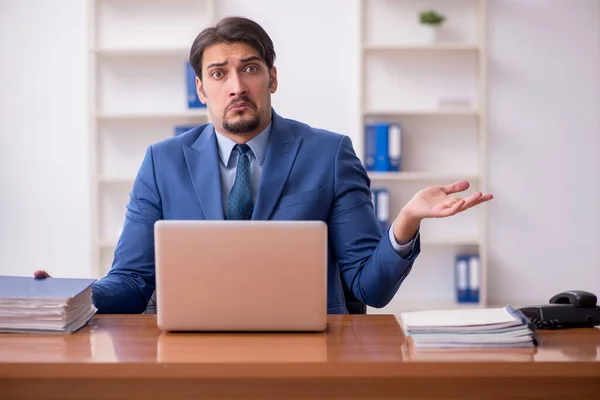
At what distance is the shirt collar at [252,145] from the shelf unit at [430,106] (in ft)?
7.58

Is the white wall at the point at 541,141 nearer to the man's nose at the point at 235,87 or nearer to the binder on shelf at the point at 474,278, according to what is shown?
the binder on shelf at the point at 474,278

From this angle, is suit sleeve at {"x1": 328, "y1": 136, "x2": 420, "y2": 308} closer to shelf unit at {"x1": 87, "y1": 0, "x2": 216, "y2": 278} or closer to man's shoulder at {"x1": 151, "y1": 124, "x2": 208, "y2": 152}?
man's shoulder at {"x1": 151, "y1": 124, "x2": 208, "y2": 152}

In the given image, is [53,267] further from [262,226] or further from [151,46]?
[262,226]

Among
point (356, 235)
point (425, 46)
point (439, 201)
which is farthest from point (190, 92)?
point (439, 201)

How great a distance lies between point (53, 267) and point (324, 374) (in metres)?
3.82

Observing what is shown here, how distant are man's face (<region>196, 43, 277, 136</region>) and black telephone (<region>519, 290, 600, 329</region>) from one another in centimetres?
100

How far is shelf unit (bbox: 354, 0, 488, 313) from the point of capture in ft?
15.2

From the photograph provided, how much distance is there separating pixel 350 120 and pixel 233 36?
2.46m

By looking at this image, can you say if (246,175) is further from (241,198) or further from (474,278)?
(474,278)

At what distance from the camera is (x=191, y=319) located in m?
1.51

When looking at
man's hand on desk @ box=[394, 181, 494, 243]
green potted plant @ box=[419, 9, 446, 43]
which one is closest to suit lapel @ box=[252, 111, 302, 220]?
man's hand on desk @ box=[394, 181, 494, 243]

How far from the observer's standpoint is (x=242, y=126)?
2236 millimetres

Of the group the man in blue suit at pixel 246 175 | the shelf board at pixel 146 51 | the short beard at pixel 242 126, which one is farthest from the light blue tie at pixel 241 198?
the shelf board at pixel 146 51

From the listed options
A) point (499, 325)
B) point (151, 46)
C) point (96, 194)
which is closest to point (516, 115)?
point (151, 46)
